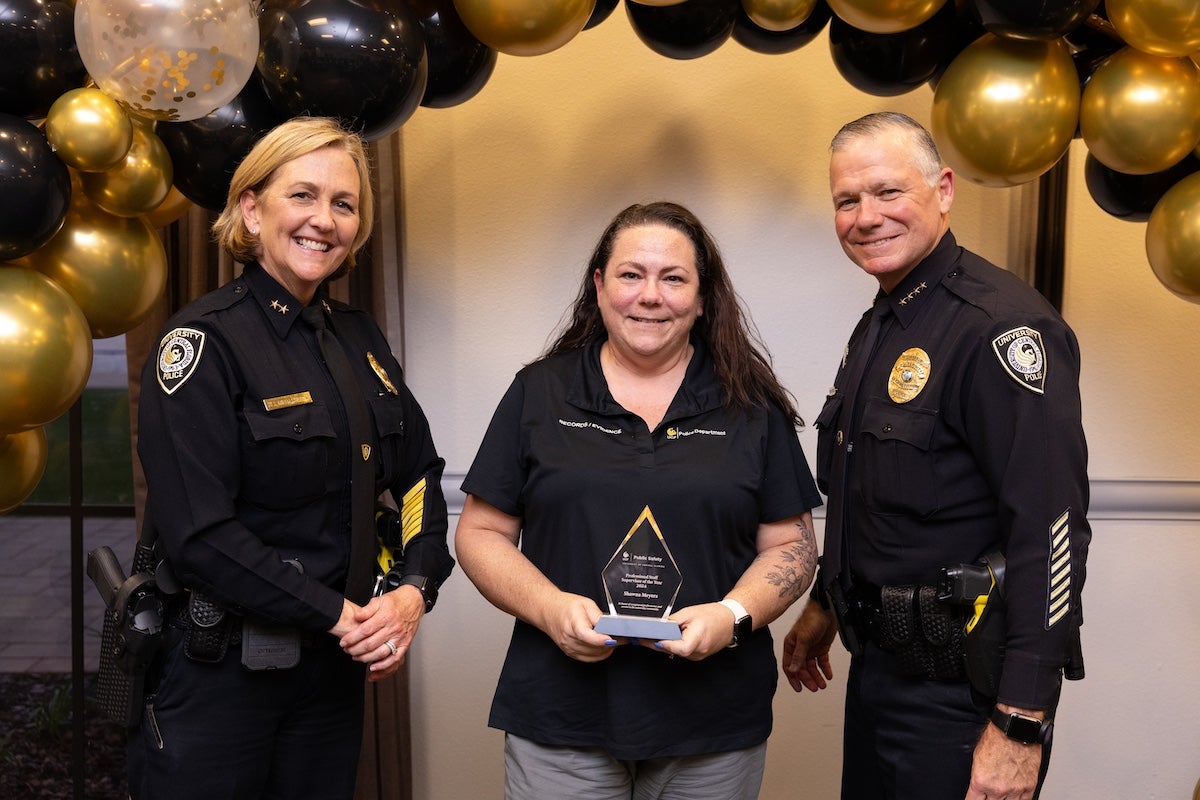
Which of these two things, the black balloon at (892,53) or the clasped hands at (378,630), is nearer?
the clasped hands at (378,630)

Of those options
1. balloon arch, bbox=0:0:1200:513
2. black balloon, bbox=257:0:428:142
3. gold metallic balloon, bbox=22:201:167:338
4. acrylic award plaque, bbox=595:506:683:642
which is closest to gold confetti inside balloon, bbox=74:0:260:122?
balloon arch, bbox=0:0:1200:513

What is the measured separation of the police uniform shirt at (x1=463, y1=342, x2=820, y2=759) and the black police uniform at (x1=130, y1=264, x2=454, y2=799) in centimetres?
29

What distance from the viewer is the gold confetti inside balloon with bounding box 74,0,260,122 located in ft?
5.58

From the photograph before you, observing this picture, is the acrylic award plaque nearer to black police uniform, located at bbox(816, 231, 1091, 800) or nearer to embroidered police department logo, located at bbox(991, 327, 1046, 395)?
black police uniform, located at bbox(816, 231, 1091, 800)

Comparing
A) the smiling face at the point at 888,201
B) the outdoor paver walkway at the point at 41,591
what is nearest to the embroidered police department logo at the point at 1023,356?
the smiling face at the point at 888,201

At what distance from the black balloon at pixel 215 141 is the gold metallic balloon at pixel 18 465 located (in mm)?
537

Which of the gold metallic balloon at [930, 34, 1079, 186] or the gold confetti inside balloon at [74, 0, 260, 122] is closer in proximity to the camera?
the gold confetti inside balloon at [74, 0, 260, 122]

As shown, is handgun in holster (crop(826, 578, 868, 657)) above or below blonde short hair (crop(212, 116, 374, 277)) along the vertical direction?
below

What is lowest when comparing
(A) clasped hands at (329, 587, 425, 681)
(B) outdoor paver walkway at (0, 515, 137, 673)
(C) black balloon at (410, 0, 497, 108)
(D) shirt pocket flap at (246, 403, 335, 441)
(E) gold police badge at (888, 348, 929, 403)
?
(B) outdoor paver walkway at (0, 515, 137, 673)

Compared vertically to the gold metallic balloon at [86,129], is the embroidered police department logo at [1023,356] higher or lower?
lower

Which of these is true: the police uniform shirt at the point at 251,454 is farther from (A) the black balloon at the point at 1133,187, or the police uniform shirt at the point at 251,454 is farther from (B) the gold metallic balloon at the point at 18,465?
(A) the black balloon at the point at 1133,187

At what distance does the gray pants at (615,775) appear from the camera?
1879 millimetres

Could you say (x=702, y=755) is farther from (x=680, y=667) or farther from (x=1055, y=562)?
(x=1055, y=562)

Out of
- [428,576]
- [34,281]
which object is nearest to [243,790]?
[428,576]
